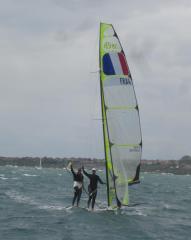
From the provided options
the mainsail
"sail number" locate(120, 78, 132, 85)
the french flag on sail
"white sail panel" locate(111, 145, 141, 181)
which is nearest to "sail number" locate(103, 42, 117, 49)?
the mainsail

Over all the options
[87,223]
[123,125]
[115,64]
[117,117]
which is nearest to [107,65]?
[115,64]

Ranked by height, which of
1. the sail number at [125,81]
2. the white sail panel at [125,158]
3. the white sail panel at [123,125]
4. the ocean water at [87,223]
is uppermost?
the sail number at [125,81]

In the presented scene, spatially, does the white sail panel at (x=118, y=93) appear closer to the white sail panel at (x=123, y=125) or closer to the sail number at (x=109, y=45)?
the white sail panel at (x=123, y=125)

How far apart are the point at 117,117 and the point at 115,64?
7.78ft

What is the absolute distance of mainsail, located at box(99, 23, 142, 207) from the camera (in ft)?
76.9

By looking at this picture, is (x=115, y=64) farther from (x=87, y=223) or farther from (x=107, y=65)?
(x=87, y=223)

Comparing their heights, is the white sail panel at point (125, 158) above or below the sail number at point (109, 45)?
below

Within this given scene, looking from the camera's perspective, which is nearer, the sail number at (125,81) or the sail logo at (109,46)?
the sail number at (125,81)

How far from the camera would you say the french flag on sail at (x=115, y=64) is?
23656 mm

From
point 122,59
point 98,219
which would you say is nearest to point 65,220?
point 98,219

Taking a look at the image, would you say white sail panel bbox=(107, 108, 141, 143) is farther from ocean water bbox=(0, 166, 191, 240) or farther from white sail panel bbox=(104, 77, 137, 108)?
ocean water bbox=(0, 166, 191, 240)

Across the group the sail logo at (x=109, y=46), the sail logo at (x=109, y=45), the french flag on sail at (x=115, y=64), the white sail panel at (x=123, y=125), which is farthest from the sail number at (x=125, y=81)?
the sail logo at (x=109, y=46)

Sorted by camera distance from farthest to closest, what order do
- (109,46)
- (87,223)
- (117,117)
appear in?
(109,46) → (117,117) → (87,223)

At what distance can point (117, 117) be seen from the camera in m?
23.5
